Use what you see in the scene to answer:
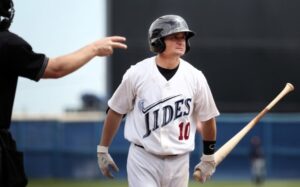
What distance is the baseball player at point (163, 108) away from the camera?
24.8 ft

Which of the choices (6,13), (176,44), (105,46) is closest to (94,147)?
(176,44)

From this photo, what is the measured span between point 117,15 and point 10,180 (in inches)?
589

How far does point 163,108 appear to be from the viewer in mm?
7551

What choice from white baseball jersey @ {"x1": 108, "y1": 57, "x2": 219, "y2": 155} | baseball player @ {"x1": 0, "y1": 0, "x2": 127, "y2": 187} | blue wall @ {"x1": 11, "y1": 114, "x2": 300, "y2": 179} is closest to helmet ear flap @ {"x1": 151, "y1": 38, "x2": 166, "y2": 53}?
white baseball jersey @ {"x1": 108, "y1": 57, "x2": 219, "y2": 155}

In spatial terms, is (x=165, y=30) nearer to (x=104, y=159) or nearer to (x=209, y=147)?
(x=209, y=147)

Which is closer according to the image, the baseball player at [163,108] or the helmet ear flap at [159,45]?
the baseball player at [163,108]

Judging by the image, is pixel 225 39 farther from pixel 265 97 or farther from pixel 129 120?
pixel 129 120

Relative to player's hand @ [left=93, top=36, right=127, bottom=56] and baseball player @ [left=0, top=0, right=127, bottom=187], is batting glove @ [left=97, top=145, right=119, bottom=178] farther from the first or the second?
player's hand @ [left=93, top=36, right=127, bottom=56]

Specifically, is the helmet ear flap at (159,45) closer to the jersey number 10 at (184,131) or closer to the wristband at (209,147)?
the jersey number 10 at (184,131)

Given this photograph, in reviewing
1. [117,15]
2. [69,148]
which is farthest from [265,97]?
[69,148]

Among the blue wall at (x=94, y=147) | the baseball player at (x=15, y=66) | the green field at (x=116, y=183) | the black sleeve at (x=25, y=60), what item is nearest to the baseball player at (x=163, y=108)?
the baseball player at (x=15, y=66)

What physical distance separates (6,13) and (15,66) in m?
0.38

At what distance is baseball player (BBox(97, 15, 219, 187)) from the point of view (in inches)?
297

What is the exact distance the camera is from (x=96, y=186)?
72.4 feet
